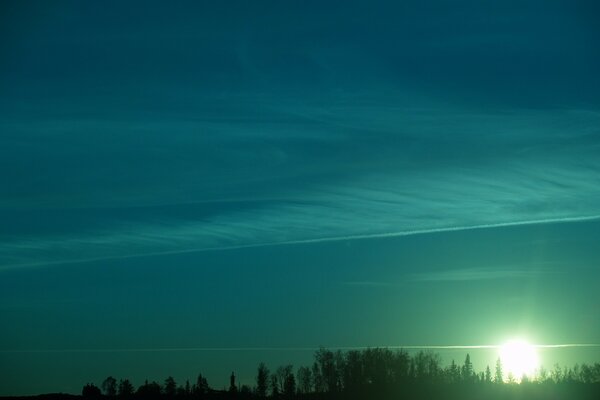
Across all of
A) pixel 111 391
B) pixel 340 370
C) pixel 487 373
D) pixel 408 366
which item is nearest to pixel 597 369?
pixel 487 373

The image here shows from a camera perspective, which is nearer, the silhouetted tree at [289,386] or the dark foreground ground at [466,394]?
the dark foreground ground at [466,394]

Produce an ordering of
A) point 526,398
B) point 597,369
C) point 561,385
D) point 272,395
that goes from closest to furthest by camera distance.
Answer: point 526,398 → point 561,385 → point 272,395 → point 597,369

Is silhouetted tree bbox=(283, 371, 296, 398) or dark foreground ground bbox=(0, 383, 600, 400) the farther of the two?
silhouetted tree bbox=(283, 371, 296, 398)

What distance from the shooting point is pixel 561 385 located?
13550cm

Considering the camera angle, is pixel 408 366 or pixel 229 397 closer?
pixel 229 397

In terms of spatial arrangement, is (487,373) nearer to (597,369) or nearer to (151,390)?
(597,369)

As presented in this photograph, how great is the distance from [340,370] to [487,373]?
88.3ft

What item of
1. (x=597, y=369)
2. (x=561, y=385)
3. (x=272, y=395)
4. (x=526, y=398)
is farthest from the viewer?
(x=597, y=369)

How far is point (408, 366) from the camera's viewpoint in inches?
6220

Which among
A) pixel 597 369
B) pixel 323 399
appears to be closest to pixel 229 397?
pixel 323 399

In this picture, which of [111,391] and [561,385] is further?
[111,391]

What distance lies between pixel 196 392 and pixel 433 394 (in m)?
41.2

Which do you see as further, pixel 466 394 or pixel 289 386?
pixel 289 386

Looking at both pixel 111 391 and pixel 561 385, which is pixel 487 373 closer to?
pixel 561 385
